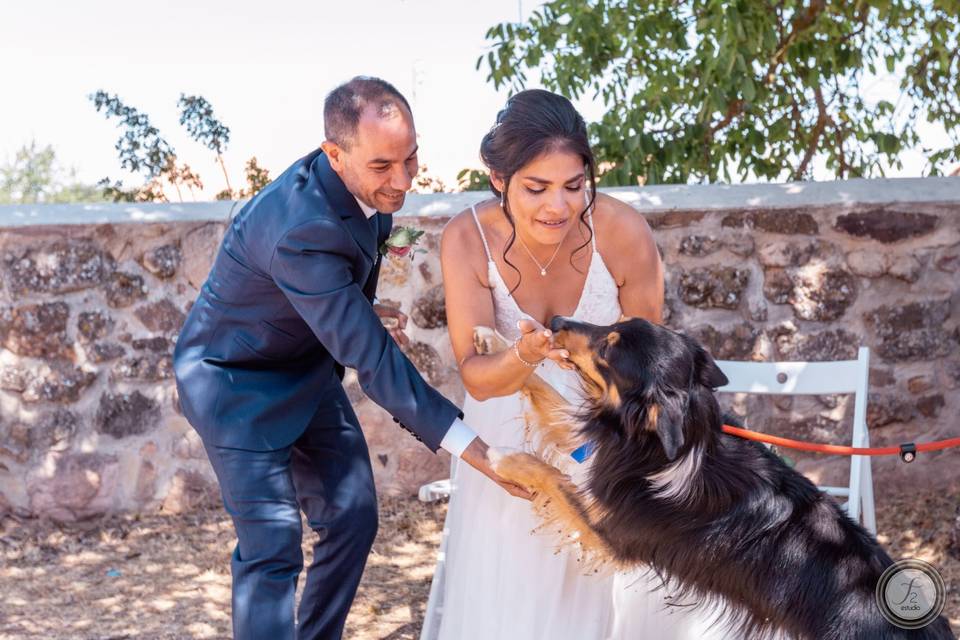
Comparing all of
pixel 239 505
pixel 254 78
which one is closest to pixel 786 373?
pixel 239 505

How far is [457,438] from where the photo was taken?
9.04ft

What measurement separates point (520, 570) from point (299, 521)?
748mm

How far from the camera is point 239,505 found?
2.64m

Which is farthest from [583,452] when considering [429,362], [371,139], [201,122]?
[201,122]

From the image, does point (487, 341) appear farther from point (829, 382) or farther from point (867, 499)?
point (867, 499)

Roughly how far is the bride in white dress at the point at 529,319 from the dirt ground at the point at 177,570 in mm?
1028

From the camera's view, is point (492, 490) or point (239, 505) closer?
point (239, 505)

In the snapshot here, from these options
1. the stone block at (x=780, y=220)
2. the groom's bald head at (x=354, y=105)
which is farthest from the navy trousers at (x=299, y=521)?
the stone block at (x=780, y=220)

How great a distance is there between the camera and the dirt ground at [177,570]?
4.05 metres

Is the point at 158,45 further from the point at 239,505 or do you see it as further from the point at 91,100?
the point at 239,505

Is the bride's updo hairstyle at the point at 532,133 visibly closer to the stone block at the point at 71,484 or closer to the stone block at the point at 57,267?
the stone block at the point at 57,267

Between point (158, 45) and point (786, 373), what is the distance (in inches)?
825

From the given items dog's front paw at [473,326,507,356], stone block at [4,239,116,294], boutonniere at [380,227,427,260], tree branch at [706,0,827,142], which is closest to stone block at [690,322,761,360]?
tree branch at [706,0,827,142]

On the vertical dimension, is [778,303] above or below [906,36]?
below
